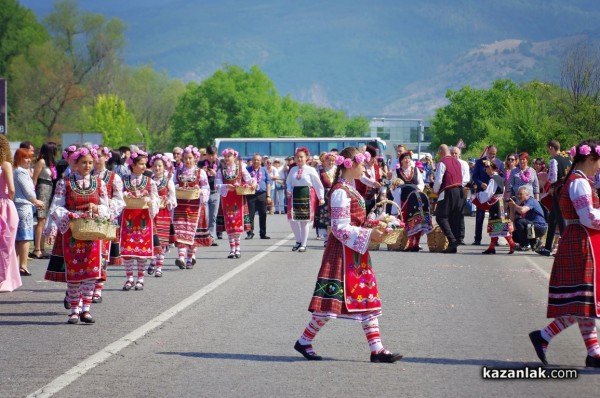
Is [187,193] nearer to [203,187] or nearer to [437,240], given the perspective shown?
[203,187]

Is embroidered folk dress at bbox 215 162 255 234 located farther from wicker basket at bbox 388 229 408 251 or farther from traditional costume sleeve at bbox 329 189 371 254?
traditional costume sleeve at bbox 329 189 371 254

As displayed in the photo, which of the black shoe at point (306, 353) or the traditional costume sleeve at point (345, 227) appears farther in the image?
the black shoe at point (306, 353)

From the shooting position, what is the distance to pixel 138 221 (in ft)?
50.8

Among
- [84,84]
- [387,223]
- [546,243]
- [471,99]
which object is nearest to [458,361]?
[387,223]

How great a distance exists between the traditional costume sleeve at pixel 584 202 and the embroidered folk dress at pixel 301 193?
43.8 feet

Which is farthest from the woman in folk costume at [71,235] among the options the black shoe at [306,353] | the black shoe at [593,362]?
the black shoe at [593,362]

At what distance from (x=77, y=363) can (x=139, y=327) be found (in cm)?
216

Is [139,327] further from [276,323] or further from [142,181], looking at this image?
[142,181]

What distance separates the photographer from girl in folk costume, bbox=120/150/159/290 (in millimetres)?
15359

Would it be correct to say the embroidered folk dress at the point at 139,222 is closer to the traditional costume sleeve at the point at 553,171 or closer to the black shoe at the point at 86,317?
the black shoe at the point at 86,317

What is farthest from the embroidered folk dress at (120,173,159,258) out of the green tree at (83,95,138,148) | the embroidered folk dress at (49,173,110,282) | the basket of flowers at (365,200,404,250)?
the green tree at (83,95,138,148)

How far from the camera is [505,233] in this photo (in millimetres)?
22953

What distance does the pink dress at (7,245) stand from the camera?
584 inches

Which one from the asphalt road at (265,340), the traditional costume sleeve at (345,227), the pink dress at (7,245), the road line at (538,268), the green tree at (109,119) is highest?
the green tree at (109,119)
